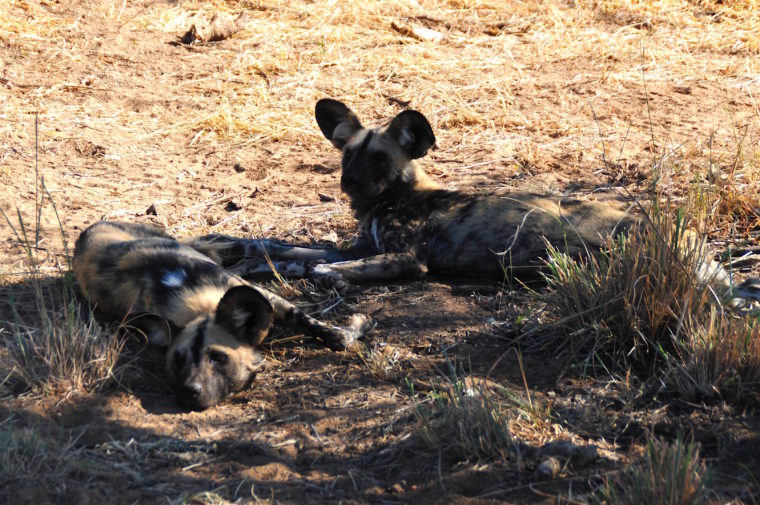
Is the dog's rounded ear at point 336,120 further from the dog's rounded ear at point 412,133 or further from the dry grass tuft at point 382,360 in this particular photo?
the dry grass tuft at point 382,360

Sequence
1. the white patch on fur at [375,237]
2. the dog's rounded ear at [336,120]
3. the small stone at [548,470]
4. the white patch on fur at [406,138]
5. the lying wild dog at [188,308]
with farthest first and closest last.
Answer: the dog's rounded ear at [336,120]
the white patch on fur at [406,138]
the white patch on fur at [375,237]
the lying wild dog at [188,308]
the small stone at [548,470]

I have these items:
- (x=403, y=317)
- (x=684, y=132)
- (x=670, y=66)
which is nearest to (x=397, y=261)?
(x=403, y=317)

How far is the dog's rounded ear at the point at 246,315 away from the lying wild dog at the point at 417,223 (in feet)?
2.74

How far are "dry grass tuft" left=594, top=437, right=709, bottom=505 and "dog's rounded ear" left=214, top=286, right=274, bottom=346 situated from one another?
4.65 ft

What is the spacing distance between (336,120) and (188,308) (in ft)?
5.85

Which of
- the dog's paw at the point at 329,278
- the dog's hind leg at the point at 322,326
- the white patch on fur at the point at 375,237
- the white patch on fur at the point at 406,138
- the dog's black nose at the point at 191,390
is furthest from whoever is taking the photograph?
the white patch on fur at the point at 406,138

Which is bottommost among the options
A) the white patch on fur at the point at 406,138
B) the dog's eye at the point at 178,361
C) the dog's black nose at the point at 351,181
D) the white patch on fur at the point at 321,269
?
the white patch on fur at the point at 321,269

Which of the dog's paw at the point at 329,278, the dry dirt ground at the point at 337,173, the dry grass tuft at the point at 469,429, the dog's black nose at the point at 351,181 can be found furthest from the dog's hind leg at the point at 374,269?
the dry grass tuft at the point at 469,429

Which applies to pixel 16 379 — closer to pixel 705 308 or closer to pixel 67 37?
pixel 705 308

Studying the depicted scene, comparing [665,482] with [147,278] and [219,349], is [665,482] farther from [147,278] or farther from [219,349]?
[147,278]

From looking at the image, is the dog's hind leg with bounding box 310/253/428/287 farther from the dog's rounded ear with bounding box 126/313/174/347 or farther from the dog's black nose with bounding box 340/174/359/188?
the dog's rounded ear with bounding box 126/313/174/347

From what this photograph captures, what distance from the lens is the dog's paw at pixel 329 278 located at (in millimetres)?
3860

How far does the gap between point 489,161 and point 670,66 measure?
2.40 meters

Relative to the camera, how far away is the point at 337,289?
3850 mm
